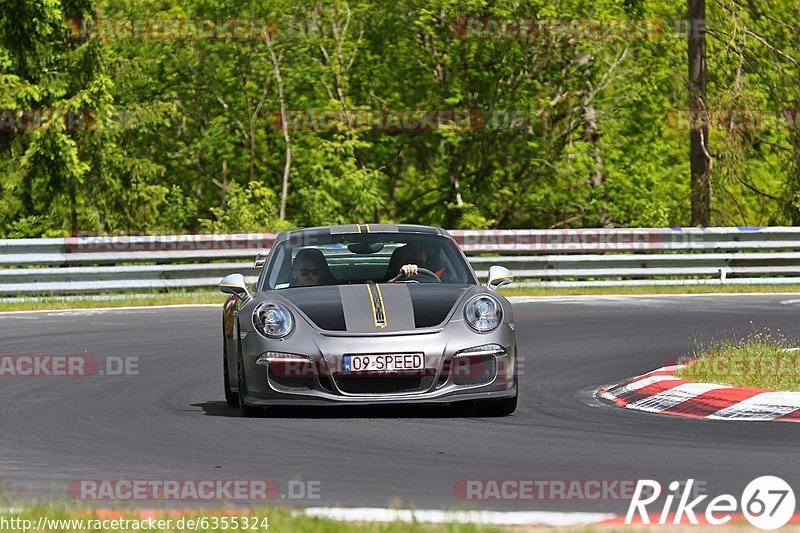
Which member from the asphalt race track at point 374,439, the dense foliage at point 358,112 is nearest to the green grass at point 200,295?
the dense foliage at point 358,112

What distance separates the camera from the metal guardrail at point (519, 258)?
21094 millimetres

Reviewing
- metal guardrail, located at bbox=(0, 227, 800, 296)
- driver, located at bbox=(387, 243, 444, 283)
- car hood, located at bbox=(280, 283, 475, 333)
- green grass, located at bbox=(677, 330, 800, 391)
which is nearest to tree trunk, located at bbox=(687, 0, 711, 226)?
metal guardrail, located at bbox=(0, 227, 800, 296)

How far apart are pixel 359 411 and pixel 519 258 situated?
1229cm

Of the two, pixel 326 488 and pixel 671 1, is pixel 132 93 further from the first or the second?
pixel 326 488

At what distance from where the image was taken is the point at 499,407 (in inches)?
392

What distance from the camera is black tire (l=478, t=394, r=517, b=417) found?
993 centimetres

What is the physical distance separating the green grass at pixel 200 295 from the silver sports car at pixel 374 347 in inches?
416

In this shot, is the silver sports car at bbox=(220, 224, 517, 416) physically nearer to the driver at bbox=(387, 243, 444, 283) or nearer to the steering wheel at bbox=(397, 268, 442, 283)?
the steering wheel at bbox=(397, 268, 442, 283)

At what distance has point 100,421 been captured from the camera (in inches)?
391

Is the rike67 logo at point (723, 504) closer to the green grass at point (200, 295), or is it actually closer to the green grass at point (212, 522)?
the green grass at point (212, 522)

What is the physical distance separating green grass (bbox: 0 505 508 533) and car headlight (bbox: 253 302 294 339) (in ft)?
11.4

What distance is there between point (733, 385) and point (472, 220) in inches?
717

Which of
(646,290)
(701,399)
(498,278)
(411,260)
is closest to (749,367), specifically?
(701,399)

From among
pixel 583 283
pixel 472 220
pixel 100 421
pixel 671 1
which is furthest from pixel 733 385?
pixel 671 1
